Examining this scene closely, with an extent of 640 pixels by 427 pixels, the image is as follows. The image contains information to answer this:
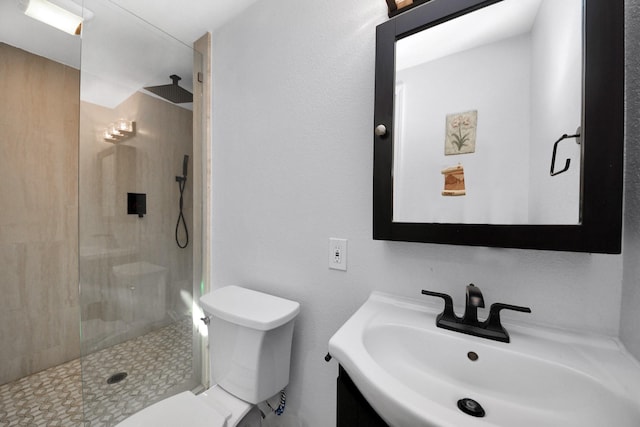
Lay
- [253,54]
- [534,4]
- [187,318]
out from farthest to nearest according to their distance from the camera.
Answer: [187,318] → [253,54] → [534,4]

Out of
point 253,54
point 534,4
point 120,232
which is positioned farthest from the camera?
point 120,232

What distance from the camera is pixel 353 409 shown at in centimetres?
61

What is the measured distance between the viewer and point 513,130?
2.34 feet

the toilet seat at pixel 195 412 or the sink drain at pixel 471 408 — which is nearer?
the sink drain at pixel 471 408

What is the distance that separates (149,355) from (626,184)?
233 centimetres

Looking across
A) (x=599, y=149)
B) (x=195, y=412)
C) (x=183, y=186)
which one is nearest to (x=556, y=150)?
(x=599, y=149)

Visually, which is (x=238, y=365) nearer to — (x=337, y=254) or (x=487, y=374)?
(x=337, y=254)

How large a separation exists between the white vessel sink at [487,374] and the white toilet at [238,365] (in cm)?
41

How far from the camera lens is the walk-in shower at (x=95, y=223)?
136 centimetres

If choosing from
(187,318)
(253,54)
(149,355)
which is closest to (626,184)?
(253,54)

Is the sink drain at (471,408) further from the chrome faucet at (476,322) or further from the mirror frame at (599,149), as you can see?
the mirror frame at (599,149)

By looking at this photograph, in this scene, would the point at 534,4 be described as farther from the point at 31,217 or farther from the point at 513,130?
the point at 31,217

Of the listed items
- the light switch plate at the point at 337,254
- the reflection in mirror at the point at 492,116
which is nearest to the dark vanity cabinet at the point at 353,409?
the light switch plate at the point at 337,254

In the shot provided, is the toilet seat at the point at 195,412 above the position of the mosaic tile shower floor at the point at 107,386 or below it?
above
